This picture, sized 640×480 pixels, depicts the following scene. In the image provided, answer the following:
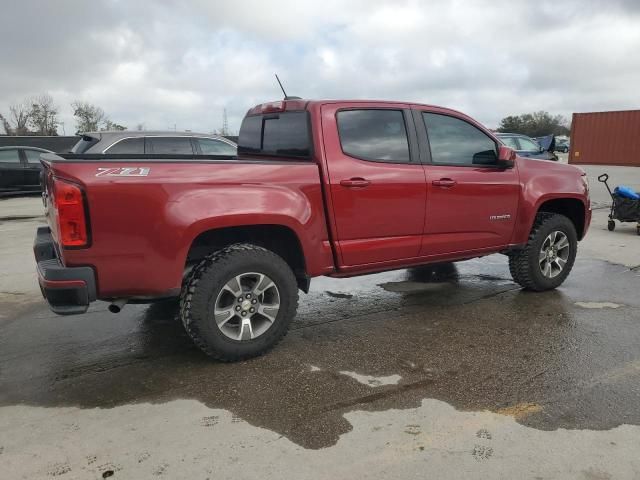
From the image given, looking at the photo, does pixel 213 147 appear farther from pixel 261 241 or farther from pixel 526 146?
pixel 526 146

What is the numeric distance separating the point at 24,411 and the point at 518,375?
10.1 feet

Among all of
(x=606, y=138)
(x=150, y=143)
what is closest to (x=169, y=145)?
(x=150, y=143)

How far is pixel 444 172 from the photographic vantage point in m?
4.45

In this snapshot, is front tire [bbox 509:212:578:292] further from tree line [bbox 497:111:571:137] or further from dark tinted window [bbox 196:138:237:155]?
tree line [bbox 497:111:571:137]

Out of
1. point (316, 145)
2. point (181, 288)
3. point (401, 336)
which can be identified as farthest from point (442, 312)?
point (181, 288)

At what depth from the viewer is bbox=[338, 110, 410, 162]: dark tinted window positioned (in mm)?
4055

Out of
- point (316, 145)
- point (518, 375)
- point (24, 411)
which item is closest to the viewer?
point (24, 411)

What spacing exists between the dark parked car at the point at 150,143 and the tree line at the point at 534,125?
217 feet

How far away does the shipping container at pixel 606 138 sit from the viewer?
92.4 ft

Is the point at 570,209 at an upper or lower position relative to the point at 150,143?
lower

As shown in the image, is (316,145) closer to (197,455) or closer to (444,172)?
(444,172)

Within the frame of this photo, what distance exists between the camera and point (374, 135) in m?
4.20

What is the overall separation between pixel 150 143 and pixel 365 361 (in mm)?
6627

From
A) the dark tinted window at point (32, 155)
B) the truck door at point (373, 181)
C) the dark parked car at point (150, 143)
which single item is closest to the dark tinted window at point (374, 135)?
the truck door at point (373, 181)
